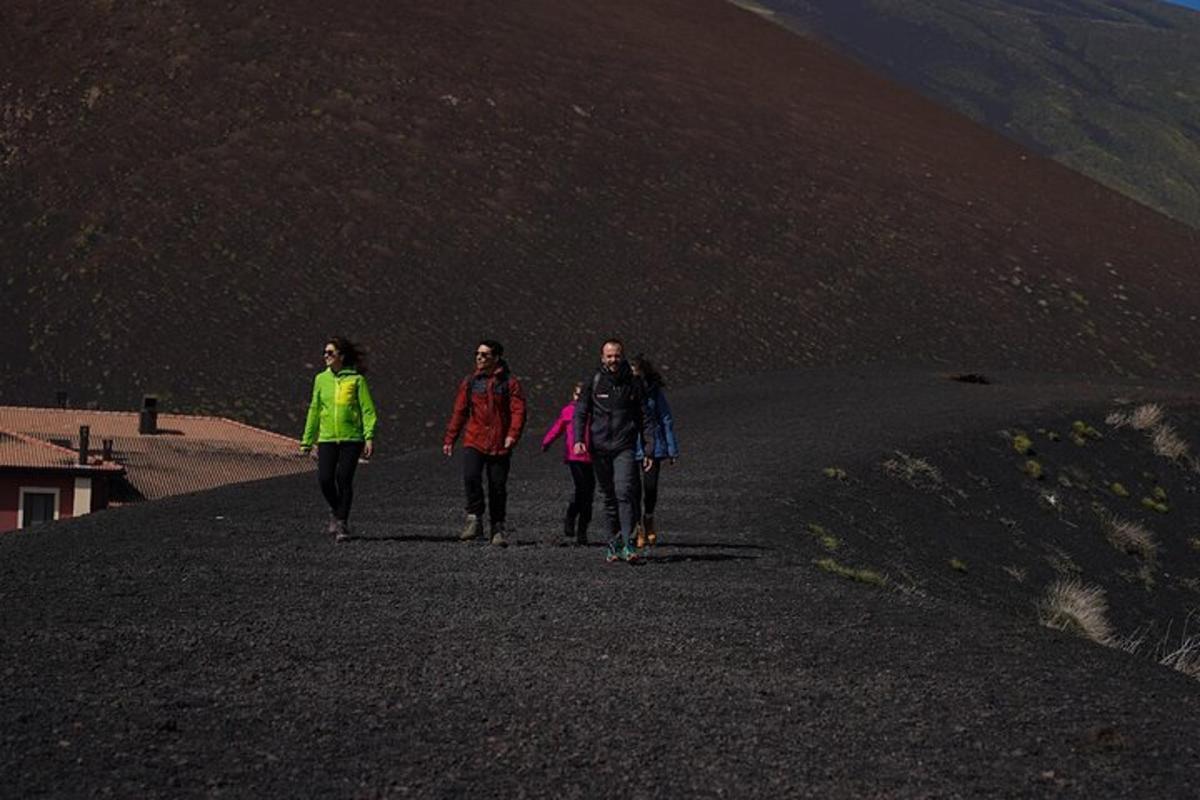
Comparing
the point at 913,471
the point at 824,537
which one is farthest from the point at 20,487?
the point at 824,537

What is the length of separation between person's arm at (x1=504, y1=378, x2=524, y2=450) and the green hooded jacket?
3.56 ft

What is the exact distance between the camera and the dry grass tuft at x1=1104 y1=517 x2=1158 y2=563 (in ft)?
92.5

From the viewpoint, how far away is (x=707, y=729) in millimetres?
9625

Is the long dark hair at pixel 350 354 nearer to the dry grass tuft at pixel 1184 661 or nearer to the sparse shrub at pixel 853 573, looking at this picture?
the sparse shrub at pixel 853 573

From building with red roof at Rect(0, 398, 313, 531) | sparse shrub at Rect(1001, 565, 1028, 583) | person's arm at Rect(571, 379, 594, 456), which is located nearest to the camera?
person's arm at Rect(571, 379, 594, 456)

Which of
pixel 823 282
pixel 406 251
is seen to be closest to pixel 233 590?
pixel 406 251

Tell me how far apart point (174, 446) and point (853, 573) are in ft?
88.1

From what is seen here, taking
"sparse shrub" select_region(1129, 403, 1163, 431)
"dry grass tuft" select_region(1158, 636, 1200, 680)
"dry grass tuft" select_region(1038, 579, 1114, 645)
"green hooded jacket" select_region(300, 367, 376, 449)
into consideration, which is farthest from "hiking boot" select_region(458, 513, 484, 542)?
"sparse shrub" select_region(1129, 403, 1163, 431)

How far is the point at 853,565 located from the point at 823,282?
4521 centimetres

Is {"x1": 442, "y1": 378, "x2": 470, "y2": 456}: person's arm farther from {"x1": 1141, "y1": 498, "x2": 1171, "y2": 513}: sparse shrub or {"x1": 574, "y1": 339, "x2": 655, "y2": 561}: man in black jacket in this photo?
{"x1": 1141, "y1": 498, "x2": 1171, "y2": 513}: sparse shrub

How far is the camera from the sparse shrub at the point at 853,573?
1595 centimetres

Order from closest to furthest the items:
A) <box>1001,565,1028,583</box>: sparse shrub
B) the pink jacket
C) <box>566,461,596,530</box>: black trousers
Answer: the pink jacket < <box>566,461,596,530</box>: black trousers < <box>1001,565,1028,583</box>: sparse shrub

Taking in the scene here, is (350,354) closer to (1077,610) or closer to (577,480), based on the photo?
(577,480)

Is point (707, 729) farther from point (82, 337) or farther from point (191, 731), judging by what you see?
point (82, 337)
